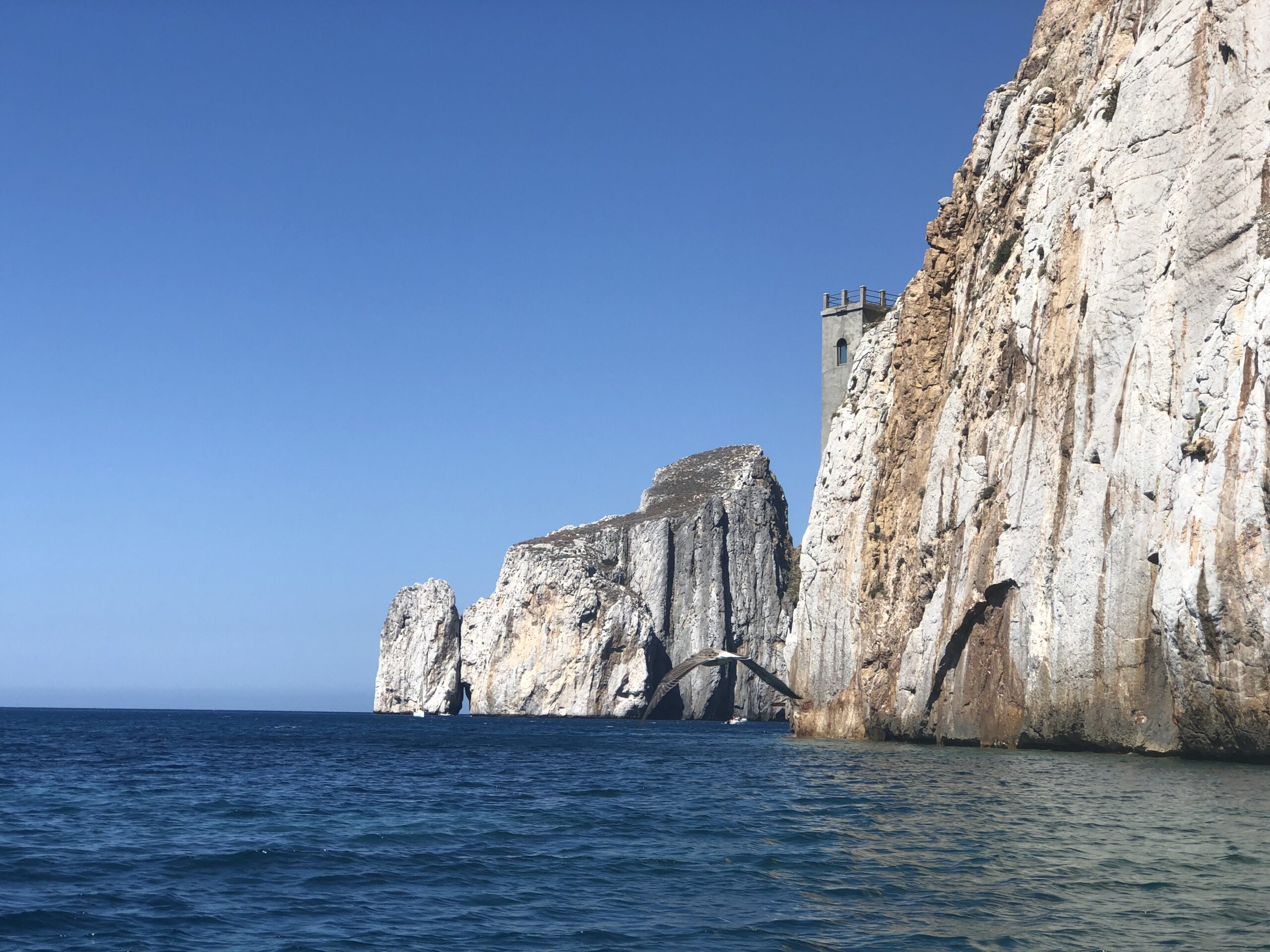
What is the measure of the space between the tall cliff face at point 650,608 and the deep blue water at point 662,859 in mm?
82792

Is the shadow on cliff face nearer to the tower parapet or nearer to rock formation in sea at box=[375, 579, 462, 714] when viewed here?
the tower parapet

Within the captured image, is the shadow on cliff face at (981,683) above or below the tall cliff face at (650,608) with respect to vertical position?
below

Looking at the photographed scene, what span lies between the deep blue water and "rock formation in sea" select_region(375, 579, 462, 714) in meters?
106

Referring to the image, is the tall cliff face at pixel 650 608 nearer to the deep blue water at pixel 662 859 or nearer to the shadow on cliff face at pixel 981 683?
the shadow on cliff face at pixel 981 683

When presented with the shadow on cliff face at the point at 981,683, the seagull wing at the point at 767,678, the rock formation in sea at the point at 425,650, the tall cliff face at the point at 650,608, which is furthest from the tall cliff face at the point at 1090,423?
the rock formation in sea at the point at 425,650

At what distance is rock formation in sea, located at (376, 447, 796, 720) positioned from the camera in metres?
121

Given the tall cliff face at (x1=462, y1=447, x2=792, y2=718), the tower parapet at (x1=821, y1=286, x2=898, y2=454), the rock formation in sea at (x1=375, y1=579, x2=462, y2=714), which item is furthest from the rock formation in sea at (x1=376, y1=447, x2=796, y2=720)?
the tower parapet at (x1=821, y1=286, x2=898, y2=454)

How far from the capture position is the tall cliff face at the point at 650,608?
122 m

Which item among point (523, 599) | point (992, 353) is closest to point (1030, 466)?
point (992, 353)

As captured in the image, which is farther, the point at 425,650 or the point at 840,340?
the point at 425,650

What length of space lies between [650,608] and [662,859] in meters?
106

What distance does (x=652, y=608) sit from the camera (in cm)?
12556

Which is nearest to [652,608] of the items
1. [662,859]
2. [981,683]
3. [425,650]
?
[425,650]

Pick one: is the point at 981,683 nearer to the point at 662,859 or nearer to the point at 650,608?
the point at 662,859
